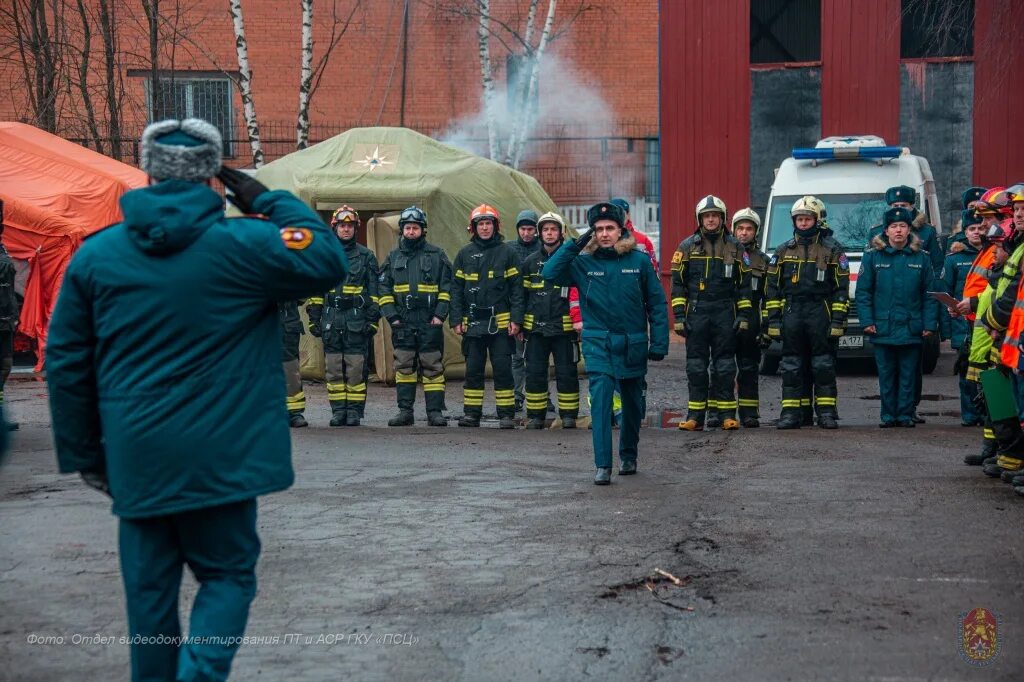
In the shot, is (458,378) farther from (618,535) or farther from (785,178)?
(618,535)

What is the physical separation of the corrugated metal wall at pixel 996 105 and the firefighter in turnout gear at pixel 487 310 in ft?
41.1

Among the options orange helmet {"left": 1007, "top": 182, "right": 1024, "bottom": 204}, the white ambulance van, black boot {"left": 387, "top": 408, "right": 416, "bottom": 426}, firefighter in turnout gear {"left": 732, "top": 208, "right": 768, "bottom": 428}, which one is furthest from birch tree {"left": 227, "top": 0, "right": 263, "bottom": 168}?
orange helmet {"left": 1007, "top": 182, "right": 1024, "bottom": 204}

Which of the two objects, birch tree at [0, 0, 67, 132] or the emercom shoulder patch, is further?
birch tree at [0, 0, 67, 132]

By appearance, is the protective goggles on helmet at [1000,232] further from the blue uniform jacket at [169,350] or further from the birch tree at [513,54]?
the birch tree at [513,54]

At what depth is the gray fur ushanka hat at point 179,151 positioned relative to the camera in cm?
446

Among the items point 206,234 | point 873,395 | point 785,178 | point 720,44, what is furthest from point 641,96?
point 206,234

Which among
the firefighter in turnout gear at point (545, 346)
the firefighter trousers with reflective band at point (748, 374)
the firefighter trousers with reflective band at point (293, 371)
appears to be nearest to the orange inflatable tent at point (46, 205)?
the firefighter trousers with reflective band at point (293, 371)

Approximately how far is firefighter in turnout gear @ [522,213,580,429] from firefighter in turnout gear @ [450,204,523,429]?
159 millimetres

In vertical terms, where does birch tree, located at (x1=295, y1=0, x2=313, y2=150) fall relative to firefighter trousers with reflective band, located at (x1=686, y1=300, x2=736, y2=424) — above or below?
above

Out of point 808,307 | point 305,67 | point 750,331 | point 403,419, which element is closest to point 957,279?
point 808,307

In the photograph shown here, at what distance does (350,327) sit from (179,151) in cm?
947

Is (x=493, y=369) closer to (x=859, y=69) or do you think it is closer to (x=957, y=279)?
(x=957, y=279)

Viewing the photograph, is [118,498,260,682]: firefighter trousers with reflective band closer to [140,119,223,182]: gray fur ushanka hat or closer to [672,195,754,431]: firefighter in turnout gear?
[140,119,223,182]: gray fur ushanka hat

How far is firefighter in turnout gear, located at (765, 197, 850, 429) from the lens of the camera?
12828 millimetres
